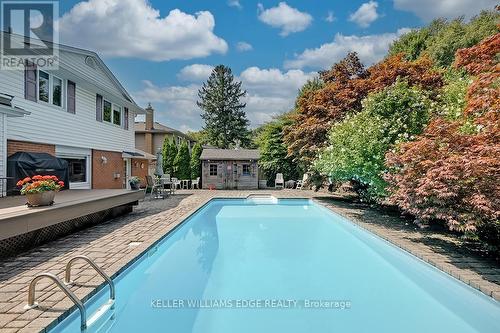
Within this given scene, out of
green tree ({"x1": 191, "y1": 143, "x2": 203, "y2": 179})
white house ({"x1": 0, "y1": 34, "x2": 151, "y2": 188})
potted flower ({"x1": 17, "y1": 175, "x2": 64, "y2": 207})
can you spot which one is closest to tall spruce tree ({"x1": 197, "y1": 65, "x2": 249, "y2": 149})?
green tree ({"x1": 191, "y1": 143, "x2": 203, "y2": 179})

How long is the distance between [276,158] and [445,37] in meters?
21.8

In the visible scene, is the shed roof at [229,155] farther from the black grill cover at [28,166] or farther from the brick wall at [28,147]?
the black grill cover at [28,166]

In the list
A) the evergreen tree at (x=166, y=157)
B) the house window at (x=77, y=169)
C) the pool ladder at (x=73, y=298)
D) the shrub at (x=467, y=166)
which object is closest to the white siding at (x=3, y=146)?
the house window at (x=77, y=169)

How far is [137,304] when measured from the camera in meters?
4.80

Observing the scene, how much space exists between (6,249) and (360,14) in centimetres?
1617

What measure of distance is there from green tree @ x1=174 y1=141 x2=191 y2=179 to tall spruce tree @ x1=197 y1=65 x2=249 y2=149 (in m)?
21.6

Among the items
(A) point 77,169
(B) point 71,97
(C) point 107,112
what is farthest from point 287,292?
(C) point 107,112

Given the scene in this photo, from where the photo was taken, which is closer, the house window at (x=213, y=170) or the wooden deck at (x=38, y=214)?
the wooden deck at (x=38, y=214)

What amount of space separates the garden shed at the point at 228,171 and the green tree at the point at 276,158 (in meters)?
1.29

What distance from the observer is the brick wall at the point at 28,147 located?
1050 centimetres

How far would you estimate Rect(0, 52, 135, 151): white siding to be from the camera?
34.9ft

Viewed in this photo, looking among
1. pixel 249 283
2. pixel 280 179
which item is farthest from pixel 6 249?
pixel 280 179

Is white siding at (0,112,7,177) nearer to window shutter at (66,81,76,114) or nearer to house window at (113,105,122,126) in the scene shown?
window shutter at (66,81,76,114)

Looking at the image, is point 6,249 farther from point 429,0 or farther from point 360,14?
point 429,0
